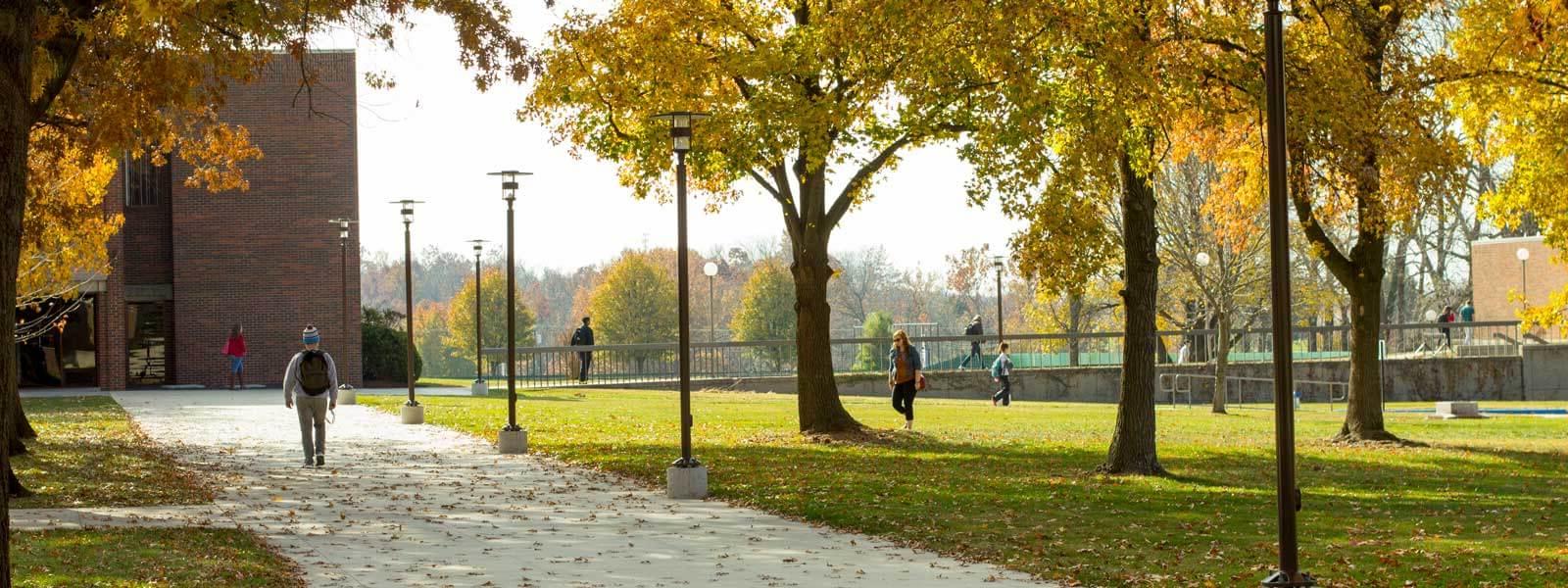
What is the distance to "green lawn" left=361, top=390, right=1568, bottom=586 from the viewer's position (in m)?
10.7

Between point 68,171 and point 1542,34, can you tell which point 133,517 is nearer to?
point 68,171

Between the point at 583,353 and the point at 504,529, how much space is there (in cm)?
3232

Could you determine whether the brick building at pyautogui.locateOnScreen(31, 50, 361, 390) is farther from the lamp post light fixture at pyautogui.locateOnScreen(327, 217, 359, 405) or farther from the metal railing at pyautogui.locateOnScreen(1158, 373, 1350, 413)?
the metal railing at pyautogui.locateOnScreen(1158, 373, 1350, 413)

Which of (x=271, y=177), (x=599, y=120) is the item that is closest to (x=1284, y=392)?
(x=599, y=120)

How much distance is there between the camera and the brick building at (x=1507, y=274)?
52188 mm

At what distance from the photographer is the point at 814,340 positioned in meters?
23.0

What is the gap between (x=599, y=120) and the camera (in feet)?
73.7

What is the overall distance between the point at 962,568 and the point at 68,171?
56.4ft

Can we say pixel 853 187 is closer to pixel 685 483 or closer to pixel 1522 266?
→ pixel 685 483

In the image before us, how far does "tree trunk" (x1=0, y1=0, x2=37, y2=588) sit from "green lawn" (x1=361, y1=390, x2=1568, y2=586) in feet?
20.0

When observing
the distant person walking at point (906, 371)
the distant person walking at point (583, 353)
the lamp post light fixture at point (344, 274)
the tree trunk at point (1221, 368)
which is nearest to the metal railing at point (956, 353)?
the distant person walking at point (583, 353)

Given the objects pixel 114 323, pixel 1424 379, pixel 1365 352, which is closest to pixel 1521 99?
pixel 1365 352

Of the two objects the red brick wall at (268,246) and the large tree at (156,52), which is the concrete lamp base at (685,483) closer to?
the large tree at (156,52)

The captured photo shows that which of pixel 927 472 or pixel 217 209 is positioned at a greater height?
pixel 217 209
